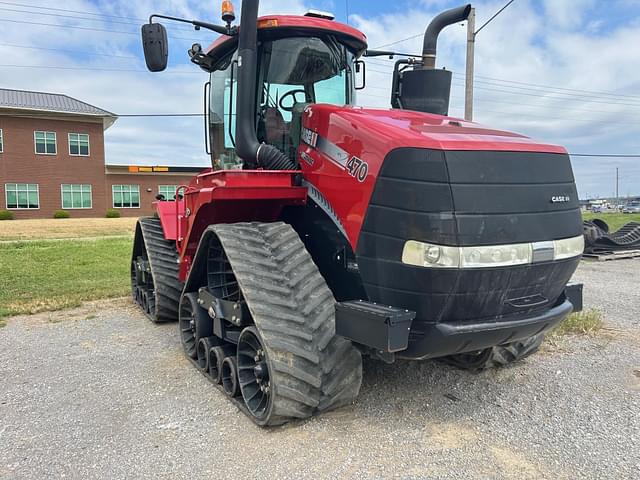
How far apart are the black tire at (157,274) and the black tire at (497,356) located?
3.26 m

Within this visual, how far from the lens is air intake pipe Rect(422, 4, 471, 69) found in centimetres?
475

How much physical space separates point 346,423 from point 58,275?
8.53m

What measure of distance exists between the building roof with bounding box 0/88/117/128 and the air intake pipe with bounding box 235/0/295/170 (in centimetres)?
3834

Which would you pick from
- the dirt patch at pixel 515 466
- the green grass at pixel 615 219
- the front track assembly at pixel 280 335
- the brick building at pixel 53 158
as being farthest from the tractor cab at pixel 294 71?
the brick building at pixel 53 158

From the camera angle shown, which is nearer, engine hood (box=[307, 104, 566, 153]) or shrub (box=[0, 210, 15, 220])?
engine hood (box=[307, 104, 566, 153])

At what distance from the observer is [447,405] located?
387 centimetres

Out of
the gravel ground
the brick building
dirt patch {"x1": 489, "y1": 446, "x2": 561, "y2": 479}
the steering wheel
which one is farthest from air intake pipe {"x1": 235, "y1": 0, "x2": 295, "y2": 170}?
the brick building

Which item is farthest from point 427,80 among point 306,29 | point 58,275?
point 58,275

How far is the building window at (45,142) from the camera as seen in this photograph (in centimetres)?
3812

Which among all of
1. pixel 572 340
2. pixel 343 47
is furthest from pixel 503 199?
pixel 572 340

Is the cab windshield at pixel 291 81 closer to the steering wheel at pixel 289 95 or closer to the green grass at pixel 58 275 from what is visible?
the steering wheel at pixel 289 95

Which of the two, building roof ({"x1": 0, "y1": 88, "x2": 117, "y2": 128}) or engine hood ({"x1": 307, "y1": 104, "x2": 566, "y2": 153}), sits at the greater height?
building roof ({"x1": 0, "y1": 88, "x2": 117, "y2": 128})

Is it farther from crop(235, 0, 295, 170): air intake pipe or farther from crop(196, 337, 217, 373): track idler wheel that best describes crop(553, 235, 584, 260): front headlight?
crop(196, 337, 217, 373): track idler wheel

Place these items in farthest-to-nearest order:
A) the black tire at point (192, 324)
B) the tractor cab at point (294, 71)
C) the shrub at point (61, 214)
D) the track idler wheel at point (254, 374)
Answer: the shrub at point (61, 214), the black tire at point (192, 324), the tractor cab at point (294, 71), the track idler wheel at point (254, 374)
